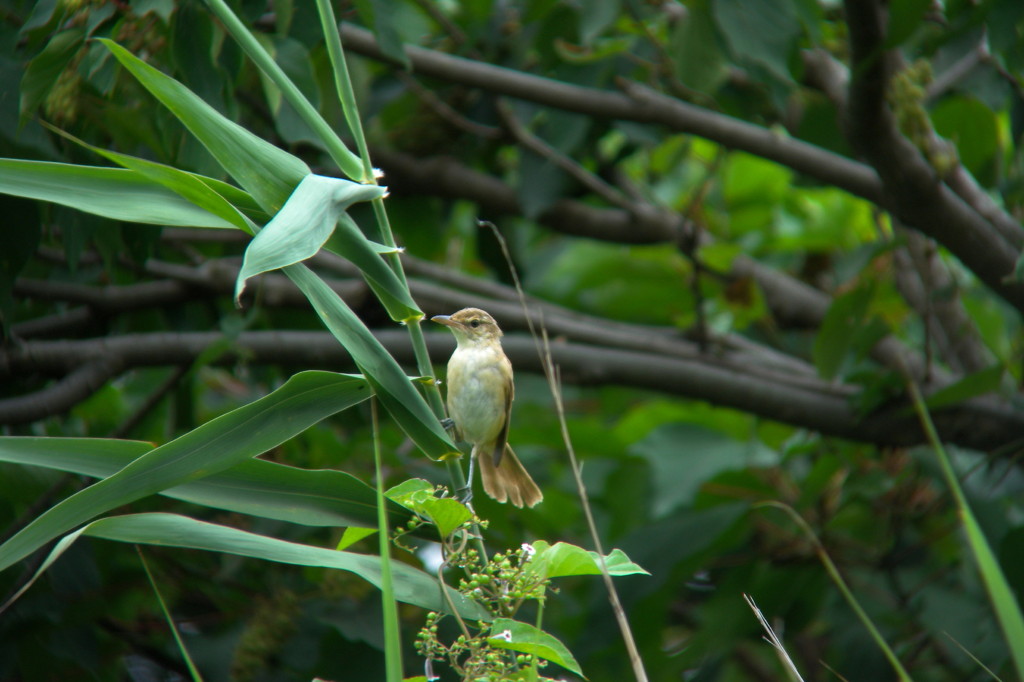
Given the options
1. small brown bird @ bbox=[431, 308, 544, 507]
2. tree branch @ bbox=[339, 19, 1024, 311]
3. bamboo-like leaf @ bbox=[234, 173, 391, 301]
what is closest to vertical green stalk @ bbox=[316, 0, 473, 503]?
bamboo-like leaf @ bbox=[234, 173, 391, 301]

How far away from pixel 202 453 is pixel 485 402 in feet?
5.48

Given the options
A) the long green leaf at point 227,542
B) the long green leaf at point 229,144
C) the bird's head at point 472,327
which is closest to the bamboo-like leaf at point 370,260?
the long green leaf at point 229,144

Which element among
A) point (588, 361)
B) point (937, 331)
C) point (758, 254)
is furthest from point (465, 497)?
point (758, 254)

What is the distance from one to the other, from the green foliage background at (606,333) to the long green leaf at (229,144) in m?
0.99

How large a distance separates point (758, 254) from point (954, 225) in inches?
104

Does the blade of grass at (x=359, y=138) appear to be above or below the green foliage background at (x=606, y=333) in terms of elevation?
above

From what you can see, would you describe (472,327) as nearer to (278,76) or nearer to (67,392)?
(67,392)

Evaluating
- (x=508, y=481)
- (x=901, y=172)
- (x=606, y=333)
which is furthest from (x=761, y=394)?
(x=508, y=481)

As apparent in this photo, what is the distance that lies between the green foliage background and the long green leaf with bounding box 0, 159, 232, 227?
97cm

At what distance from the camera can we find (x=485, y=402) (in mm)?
3096

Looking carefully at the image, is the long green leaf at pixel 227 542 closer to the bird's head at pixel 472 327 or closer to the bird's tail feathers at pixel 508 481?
the bird's tail feathers at pixel 508 481

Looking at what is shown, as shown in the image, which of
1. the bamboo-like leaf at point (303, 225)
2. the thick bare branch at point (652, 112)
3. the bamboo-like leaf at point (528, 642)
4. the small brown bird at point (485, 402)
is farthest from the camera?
the thick bare branch at point (652, 112)

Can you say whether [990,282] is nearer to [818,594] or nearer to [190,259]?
[818,594]

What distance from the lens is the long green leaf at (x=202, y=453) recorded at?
1.41 meters
